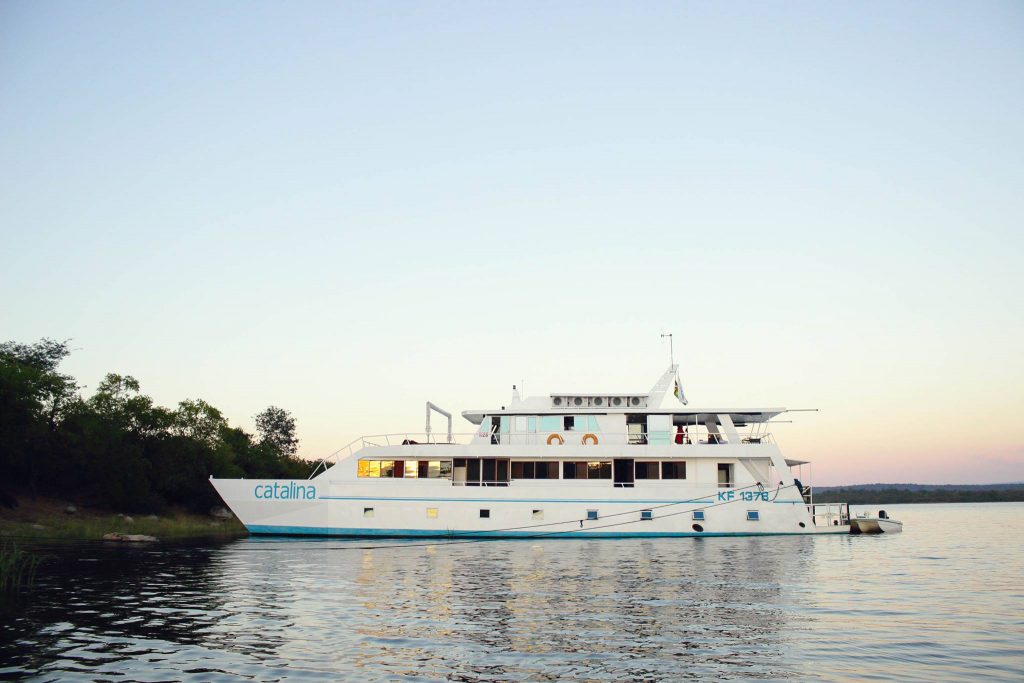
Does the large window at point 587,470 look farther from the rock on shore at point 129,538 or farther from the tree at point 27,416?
the tree at point 27,416

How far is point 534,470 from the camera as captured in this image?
36000mm

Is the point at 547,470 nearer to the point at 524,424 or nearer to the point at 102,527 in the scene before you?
the point at 524,424

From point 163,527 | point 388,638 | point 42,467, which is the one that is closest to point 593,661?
point 388,638

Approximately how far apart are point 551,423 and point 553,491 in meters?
3.51

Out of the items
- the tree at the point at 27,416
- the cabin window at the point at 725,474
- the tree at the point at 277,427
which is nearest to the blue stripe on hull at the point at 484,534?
the cabin window at the point at 725,474

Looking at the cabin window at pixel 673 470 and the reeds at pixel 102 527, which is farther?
the cabin window at pixel 673 470

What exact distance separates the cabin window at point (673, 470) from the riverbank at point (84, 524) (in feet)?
72.0

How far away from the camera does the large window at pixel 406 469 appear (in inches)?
1422

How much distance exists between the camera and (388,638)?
1273cm

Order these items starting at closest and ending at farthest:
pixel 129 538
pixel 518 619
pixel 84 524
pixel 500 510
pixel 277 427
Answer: pixel 518 619, pixel 129 538, pixel 500 510, pixel 84 524, pixel 277 427

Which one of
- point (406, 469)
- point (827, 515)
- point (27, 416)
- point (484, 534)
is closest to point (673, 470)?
point (827, 515)

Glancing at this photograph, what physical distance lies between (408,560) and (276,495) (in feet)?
40.6

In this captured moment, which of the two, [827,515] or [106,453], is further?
[106,453]

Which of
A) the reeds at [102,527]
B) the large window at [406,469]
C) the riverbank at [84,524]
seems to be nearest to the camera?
the reeds at [102,527]
